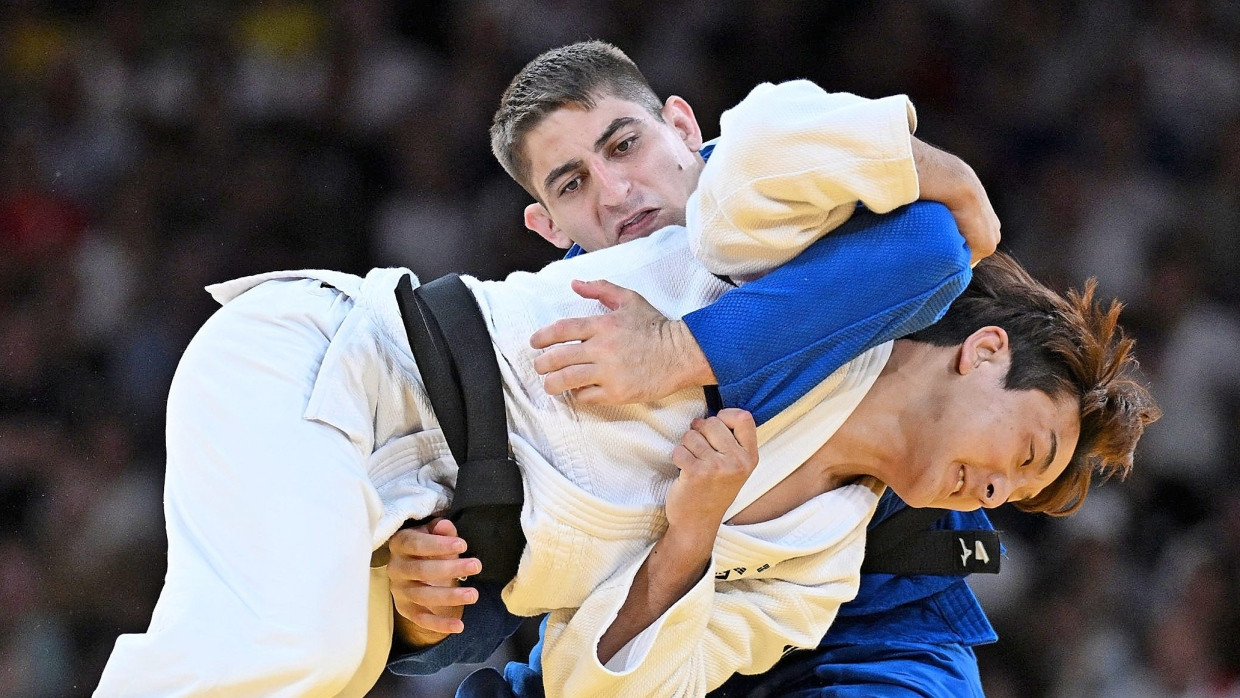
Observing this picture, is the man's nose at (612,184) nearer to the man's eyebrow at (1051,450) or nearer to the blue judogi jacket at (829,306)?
the blue judogi jacket at (829,306)

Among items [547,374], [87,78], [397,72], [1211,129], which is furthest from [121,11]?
[1211,129]

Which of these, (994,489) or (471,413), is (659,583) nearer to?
(471,413)

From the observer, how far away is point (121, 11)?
4105 mm

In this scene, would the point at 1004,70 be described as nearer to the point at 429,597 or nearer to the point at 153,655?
the point at 429,597

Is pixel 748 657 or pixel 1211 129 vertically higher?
pixel 748 657

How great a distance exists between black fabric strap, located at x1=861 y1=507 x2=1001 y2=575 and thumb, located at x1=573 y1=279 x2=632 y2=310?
0.87 metres

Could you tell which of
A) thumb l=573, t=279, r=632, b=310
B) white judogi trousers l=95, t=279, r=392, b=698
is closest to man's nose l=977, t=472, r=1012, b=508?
thumb l=573, t=279, r=632, b=310

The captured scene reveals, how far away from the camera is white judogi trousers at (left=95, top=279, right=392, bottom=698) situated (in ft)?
5.08

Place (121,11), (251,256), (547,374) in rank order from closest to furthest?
1. (547,374)
2. (251,256)
3. (121,11)

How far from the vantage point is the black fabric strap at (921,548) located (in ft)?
8.18

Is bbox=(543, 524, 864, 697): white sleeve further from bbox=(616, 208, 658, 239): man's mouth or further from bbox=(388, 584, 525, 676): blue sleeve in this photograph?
bbox=(616, 208, 658, 239): man's mouth

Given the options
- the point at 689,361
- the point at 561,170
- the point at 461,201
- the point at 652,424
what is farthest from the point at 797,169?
the point at 461,201

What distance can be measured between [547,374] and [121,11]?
2.91m

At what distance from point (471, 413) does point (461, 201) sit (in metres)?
2.39
